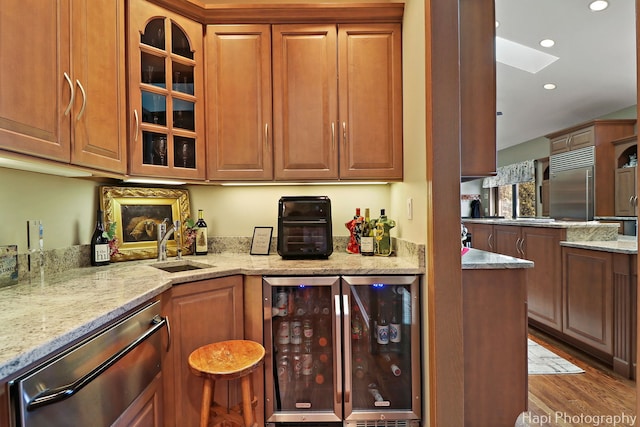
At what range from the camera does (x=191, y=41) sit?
1938mm

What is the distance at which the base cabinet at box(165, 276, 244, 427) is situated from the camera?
4.86 feet

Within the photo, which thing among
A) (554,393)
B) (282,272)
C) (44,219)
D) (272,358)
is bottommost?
(554,393)

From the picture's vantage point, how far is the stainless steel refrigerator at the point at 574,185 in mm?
4289

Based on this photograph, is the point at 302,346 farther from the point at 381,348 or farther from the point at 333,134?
the point at 333,134

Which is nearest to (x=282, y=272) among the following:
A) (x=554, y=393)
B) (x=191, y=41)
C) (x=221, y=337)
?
(x=221, y=337)

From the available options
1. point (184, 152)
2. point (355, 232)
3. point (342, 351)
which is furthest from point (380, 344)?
point (184, 152)

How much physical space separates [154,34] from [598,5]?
12.1 ft

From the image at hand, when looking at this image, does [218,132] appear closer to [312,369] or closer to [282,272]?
[282,272]

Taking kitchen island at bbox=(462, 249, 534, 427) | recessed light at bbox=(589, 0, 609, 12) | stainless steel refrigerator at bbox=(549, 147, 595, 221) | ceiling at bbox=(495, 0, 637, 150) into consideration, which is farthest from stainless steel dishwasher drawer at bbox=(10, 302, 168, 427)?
stainless steel refrigerator at bbox=(549, 147, 595, 221)

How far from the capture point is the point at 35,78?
1.06m

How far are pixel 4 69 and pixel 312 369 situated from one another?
1859 mm

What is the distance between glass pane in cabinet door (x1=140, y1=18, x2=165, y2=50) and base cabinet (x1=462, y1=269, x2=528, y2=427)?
7.26 ft

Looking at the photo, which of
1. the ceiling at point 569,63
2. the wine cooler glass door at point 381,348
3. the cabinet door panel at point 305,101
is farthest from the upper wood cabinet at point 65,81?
the wine cooler glass door at point 381,348

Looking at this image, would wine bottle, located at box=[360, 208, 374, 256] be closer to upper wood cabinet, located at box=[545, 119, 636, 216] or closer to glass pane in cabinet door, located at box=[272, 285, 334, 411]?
glass pane in cabinet door, located at box=[272, 285, 334, 411]
